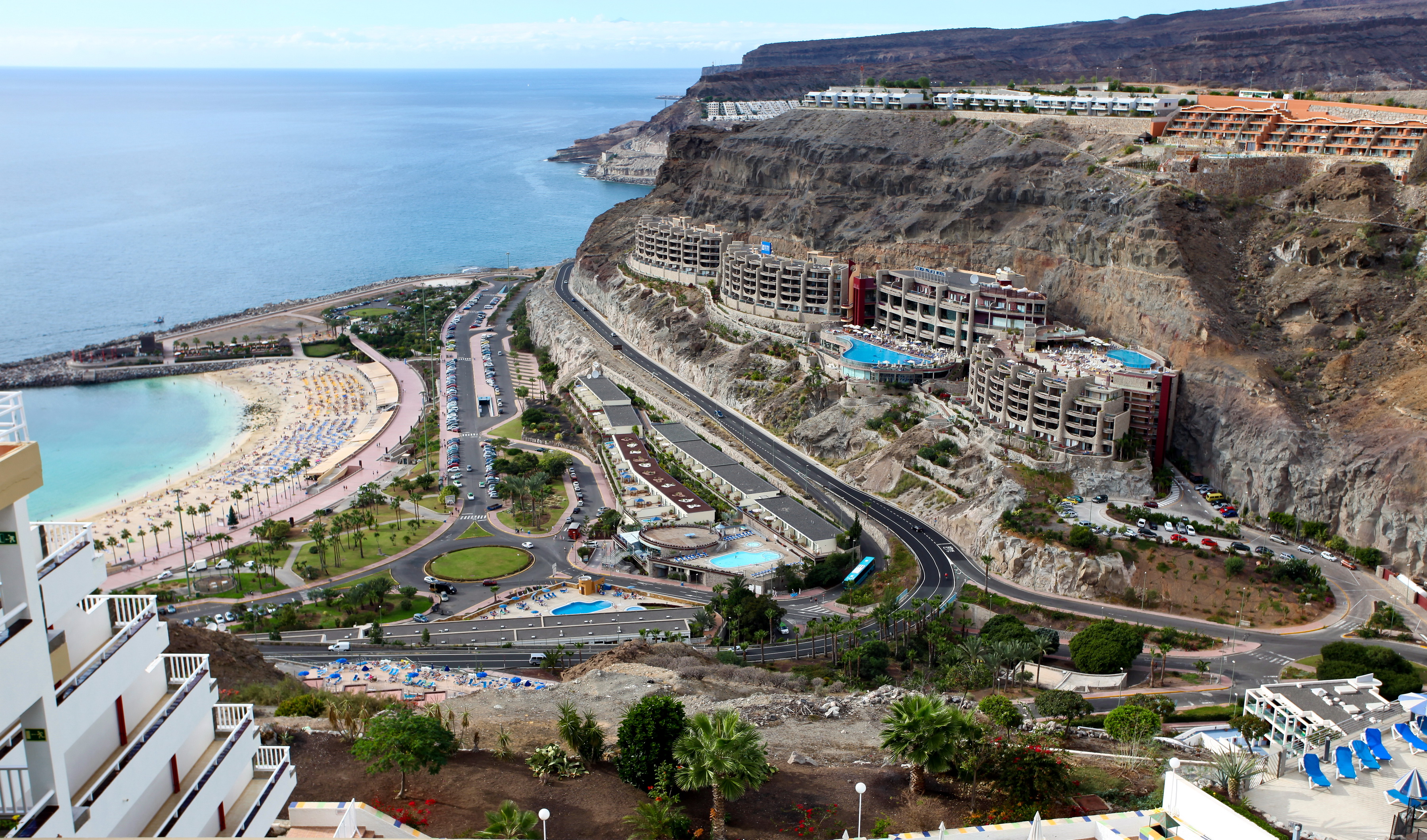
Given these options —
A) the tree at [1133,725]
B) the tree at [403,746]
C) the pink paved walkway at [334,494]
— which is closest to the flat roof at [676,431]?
the pink paved walkway at [334,494]

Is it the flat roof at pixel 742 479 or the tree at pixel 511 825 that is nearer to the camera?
the tree at pixel 511 825

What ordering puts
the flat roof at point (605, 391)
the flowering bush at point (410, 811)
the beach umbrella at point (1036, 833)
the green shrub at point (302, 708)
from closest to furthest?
the beach umbrella at point (1036, 833)
the flowering bush at point (410, 811)
the green shrub at point (302, 708)
the flat roof at point (605, 391)

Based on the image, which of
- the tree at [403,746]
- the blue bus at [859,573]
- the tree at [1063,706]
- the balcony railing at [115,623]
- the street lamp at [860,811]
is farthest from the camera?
the blue bus at [859,573]

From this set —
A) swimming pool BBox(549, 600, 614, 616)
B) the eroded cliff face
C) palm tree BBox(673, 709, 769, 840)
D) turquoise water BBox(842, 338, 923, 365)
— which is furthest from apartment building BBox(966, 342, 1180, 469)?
palm tree BBox(673, 709, 769, 840)

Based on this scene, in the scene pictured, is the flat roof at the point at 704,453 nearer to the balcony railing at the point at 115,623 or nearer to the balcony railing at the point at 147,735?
the balcony railing at the point at 147,735

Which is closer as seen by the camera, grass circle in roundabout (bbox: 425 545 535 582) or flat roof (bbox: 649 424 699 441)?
grass circle in roundabout (bbox: 425 545 535 582)

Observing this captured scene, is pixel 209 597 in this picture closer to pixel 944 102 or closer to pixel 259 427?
pixel 259 427

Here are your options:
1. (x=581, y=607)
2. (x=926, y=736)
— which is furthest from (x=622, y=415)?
(x=926, y=736)

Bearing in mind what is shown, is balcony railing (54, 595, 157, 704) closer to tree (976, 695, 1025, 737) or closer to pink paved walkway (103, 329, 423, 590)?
tree (976, 695, 1025, 737)
